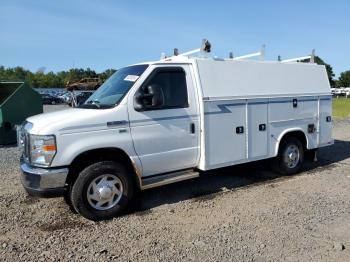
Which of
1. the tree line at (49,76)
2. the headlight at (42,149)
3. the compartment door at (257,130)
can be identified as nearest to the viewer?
the headlight at (42,149)

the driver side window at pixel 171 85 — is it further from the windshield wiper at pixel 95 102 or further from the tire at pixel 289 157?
the tire at pixel 289 157

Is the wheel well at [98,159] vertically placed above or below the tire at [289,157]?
above

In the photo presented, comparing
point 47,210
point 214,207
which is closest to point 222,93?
point 214,207

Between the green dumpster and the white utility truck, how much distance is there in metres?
6.66

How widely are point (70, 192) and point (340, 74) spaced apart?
129415 mm

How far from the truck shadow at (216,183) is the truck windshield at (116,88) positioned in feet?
5.57

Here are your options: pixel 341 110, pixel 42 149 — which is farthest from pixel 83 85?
pixel 341 110

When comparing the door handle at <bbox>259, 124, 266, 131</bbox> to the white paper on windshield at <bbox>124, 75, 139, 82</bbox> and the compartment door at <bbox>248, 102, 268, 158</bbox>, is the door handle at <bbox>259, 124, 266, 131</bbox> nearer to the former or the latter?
the compartment door at <bbox>248, 102, 268, 158</bbox>

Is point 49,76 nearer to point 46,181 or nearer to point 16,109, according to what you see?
point 16,109

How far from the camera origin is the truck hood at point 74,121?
4770 millimetres

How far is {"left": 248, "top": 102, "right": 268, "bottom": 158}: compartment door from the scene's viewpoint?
21.7 feet

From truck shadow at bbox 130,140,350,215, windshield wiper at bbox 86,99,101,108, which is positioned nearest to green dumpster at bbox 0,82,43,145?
windshield wiper at bbox 86,99,101,108

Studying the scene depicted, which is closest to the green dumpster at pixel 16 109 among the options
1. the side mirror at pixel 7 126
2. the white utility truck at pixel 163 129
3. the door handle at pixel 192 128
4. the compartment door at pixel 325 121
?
the side mirror at pixel 7 126

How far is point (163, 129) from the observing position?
5.58m
